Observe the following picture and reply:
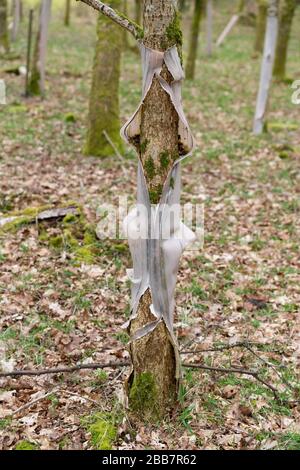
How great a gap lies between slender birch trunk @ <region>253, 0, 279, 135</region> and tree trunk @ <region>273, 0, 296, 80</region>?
5.91m

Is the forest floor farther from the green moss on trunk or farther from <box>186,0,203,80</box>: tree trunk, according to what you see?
<box>186,0,203,80</box>: tree trunk

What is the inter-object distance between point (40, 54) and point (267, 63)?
5.66 m

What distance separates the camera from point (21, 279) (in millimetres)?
5988

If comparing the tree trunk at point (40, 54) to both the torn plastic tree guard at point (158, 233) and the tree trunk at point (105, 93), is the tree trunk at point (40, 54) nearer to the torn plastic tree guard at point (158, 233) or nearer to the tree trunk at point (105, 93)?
the tree trunk at point (105, 93)

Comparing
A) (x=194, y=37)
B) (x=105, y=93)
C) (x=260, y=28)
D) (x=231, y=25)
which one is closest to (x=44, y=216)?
(x=105, y=93)

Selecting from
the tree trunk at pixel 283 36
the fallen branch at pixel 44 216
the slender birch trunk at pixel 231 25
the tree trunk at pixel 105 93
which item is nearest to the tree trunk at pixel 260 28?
the slender birch trunk at pixel 231 25

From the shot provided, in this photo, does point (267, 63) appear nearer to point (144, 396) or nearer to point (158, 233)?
point (158, 233)

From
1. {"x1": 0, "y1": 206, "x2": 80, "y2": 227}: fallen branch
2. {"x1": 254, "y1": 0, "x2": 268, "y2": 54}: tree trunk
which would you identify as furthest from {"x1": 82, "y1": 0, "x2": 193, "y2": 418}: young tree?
{"x1": 254, "y1": 0, "x2": 268, "y2": 54}: tree trunk

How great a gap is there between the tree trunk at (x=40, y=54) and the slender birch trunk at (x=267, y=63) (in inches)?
214

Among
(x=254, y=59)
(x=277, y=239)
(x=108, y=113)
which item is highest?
(x=254, y=59)

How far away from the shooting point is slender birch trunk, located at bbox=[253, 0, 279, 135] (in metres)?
11.1

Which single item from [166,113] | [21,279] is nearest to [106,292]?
[21,279]
